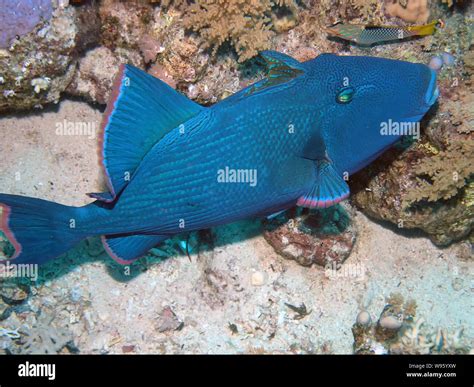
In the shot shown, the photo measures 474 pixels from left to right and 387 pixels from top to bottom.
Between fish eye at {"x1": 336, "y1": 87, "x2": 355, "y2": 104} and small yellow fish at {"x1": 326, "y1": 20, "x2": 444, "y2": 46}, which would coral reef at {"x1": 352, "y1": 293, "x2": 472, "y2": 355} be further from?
small yellow fish at {"x1": 326, "y1": 20, "x2": 444, "y2": 46}

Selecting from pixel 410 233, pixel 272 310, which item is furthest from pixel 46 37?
pixel 410 233

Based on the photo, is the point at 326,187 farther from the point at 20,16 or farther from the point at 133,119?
the point at 20,16

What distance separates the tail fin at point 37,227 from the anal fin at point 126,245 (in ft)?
0.68

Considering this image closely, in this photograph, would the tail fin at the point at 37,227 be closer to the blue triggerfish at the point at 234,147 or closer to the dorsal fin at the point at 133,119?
the blue triggerfish at the point at 234,147

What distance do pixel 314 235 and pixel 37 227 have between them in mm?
2560

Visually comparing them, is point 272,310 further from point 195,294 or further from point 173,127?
point 173,127

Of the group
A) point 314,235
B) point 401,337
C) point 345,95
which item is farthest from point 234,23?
point 401,337

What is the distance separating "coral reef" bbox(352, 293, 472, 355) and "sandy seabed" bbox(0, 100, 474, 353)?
16 cm

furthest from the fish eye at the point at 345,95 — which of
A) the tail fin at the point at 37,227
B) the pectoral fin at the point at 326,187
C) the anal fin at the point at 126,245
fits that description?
the tail fin at the point at 37,227

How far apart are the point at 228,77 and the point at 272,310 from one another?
251 cm

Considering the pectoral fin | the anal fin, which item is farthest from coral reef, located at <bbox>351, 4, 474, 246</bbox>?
the anal fin

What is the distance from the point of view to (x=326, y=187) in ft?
10.1

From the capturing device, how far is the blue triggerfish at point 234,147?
9.45ft
